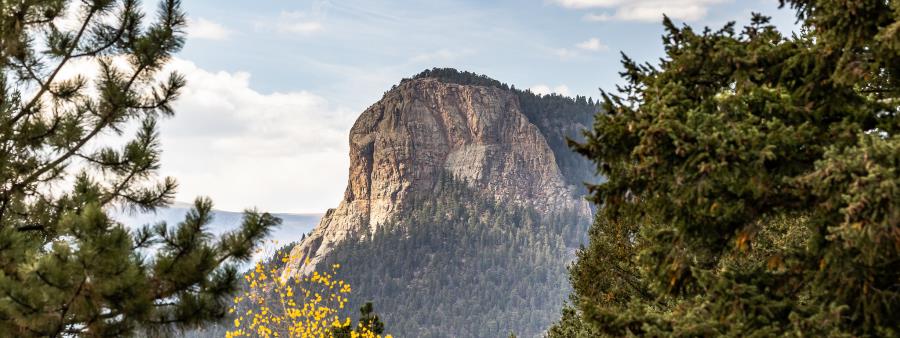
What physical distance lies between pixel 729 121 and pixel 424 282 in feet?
623

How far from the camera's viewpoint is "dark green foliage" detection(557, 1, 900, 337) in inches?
223

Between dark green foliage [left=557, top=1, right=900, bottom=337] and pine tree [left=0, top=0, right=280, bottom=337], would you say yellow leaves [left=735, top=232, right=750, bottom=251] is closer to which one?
dark green foliage [left=557, top=1, right=900, bottom=337]

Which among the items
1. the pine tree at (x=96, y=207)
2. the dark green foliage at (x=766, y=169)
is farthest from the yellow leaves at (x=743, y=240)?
the pine tree at (x=96, y=207)

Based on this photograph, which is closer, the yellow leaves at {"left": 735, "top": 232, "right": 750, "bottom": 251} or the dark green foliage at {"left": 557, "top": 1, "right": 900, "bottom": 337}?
the dark green foliage at {"left": 557, "top": 1, "right": 900, "bottom": 337}

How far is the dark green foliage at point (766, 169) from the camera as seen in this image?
5664mm

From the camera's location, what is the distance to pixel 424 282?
636 feet

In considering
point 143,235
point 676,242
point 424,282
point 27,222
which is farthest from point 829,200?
point 424,282

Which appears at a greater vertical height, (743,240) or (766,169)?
(766,169)

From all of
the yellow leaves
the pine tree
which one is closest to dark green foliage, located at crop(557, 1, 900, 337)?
the yellow leaves

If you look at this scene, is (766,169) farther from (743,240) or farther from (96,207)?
(96,207)

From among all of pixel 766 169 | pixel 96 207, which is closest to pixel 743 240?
pixel 766 169

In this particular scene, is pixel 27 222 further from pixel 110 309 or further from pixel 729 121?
pixel 729 121

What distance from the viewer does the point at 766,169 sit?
6.02 m

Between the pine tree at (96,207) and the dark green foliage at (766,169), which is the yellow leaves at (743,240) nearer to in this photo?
the dark green foliage at (766,169)
